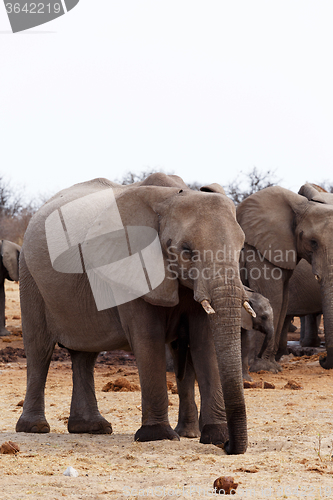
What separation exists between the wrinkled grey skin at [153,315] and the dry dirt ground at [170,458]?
0.77 ft

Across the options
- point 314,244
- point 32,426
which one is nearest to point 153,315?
point 32,426

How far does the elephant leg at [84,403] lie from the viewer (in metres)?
5.42

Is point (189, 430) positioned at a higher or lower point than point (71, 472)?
lower

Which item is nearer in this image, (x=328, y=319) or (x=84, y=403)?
(x=84, y=403)

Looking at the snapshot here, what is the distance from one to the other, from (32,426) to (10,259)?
10421 millimetres

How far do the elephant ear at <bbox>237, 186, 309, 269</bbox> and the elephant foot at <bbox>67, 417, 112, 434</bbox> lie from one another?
13.9 ft

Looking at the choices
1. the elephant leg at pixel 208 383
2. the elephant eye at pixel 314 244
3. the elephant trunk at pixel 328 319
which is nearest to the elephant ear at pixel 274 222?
the elephant eye at pixel 314 244

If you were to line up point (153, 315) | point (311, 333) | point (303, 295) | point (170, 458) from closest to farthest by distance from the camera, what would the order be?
1. point (170, 458)
2. point (153, 315)
3. point (303, 295)
4. point (311, 333)

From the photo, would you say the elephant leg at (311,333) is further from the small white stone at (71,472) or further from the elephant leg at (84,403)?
the small white stone at (71,472)

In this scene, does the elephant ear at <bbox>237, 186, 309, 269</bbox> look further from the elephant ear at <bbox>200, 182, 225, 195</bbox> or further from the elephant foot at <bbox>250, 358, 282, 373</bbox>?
the elephant ear at <bbox>200, 182, 225, 195</bbox>

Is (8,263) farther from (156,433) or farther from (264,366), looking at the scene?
(156,433)

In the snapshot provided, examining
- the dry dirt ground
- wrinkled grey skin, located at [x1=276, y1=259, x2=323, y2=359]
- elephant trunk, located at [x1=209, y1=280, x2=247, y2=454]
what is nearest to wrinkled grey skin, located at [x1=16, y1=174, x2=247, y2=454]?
elephant trunk, located at [x1=209, y1=280, x2=247, y2=454]

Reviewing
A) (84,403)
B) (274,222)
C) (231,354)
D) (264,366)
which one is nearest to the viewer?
(231,354)

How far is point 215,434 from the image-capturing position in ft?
14.3
